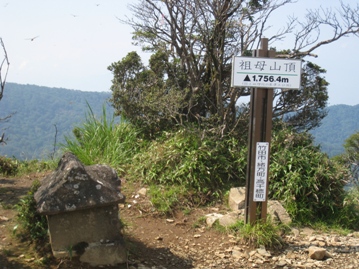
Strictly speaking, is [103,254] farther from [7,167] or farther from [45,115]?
[45,115]

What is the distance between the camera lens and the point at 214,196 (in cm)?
623

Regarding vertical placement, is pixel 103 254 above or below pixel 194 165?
below

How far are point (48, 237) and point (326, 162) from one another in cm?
418

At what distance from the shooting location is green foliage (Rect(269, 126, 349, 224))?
5816 mm

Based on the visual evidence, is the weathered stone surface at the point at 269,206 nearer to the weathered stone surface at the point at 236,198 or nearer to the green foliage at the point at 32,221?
the weathered stone surface at the point at 236,198

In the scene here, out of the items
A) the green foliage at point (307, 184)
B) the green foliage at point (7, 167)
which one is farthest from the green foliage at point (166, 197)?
the green foliage at point (7, 167)

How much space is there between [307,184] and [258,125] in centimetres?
155

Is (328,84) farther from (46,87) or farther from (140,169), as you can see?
(46,87)

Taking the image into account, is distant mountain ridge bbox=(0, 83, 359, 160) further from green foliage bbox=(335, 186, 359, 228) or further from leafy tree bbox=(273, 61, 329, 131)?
green foliage bbox=(335, 186, 359, 228)

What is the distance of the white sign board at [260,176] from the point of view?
193 inches

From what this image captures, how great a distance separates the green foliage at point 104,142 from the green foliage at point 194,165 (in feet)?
1.43

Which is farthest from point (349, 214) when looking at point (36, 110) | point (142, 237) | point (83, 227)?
point (36, 110)

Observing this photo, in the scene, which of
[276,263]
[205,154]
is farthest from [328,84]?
[276,263]

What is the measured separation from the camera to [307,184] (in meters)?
5.86
